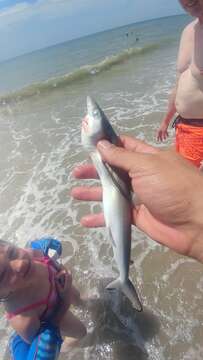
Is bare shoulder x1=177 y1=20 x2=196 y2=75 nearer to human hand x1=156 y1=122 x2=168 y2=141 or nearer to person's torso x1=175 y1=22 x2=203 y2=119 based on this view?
person's torso x1=175 y1=22 x2=203 y2=119

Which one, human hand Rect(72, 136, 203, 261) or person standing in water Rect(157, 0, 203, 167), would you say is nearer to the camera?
human hand Rect(72, 136, 203, 261)

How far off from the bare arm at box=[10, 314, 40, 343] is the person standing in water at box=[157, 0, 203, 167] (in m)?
2.45

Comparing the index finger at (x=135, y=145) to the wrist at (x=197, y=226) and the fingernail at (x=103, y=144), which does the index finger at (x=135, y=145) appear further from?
the wrist at (x=197, y=226)

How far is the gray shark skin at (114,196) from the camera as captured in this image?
2.72 metres

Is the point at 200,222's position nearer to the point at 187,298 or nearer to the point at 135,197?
the point at 135,197

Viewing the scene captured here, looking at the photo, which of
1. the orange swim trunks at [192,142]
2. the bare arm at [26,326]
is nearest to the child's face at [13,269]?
the bare arm at [26,326]

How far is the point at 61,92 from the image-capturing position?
1955 cm

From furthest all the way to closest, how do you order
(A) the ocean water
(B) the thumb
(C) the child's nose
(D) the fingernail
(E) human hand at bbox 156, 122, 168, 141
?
1. (E) human hand at bbox 156, 122, 168, 141
2. (A) the ocean water
3. (C) the child's nose
4. (D) the fingernail
5. (B) the thumb

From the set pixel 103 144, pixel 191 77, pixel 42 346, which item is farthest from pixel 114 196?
pixel 191 77

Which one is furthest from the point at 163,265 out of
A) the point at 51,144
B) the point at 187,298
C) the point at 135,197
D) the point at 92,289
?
the point at 51,144

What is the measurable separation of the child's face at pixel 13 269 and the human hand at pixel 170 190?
1573 mm

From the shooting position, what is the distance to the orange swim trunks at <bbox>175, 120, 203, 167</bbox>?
14.3 feet

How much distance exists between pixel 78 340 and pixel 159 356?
946 millimetres

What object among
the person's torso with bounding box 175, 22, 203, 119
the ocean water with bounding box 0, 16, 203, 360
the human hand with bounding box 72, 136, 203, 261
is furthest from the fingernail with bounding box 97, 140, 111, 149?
the ocean water with bounding box 0, 16, 203, 360
